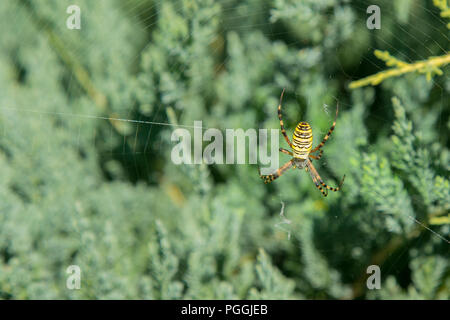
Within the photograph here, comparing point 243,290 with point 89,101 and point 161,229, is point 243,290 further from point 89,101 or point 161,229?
point 89,101

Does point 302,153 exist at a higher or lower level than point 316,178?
higher

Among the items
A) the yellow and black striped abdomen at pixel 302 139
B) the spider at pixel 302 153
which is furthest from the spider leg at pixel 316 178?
the yellow and black striped abdomen at pixel 302 139

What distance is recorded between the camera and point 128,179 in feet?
9.41

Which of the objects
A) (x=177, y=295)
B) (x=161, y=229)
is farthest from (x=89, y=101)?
(x=177, y=295)

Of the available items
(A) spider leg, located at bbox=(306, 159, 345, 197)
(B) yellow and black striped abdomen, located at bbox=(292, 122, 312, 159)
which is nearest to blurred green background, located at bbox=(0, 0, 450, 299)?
(A) spider leg, located at bbox=(306, 159, 345, 197)

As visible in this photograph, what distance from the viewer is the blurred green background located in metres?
2.01

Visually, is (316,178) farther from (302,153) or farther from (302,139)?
(302,139)

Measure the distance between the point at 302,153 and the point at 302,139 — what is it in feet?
0.76

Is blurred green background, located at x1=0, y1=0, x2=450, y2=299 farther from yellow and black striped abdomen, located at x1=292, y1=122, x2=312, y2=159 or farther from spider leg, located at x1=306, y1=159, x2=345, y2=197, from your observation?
yellow and black striped abdomen, located at x1=292, y1=122, x2=312, y2=159

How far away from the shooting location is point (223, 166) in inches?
103

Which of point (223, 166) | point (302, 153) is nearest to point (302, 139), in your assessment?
point (302, 153)

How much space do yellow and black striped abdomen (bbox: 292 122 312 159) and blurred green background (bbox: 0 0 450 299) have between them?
0.52 feet

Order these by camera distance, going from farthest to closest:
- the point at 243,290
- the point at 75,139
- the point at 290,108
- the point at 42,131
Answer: the point at 75,139
the point at 42,131
the point at 290,108
the point at 243,290
